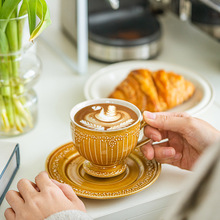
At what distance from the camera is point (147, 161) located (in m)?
0.89

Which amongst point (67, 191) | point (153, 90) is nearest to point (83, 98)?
point (153, 90)

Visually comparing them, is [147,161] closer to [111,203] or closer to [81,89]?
[111,203]

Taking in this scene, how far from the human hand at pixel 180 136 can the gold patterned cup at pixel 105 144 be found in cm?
3

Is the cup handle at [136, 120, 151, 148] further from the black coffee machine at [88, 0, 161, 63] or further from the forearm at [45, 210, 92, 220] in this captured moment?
the black coffee machine at [88, 0, 161, 63]

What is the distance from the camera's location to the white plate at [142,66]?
44.1 inches

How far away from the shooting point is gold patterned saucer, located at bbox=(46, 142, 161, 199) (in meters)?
0.80

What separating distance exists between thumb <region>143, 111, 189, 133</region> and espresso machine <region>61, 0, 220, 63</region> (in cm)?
50

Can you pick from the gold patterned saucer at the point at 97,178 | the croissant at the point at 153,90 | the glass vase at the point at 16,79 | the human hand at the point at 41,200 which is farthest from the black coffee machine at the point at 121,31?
the human hand at the point at 41,200

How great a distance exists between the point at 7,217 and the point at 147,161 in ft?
0.96

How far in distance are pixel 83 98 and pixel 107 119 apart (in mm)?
369

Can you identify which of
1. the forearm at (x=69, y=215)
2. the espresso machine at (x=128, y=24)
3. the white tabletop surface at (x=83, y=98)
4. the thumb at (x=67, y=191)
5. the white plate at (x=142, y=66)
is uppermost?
the espresso machine at (x=128, y=24)

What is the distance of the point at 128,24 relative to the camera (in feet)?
4.69

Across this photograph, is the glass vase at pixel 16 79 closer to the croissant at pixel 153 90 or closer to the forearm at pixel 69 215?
the croissant at pixel 153 90

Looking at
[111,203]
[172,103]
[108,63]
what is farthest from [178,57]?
[111,203]
